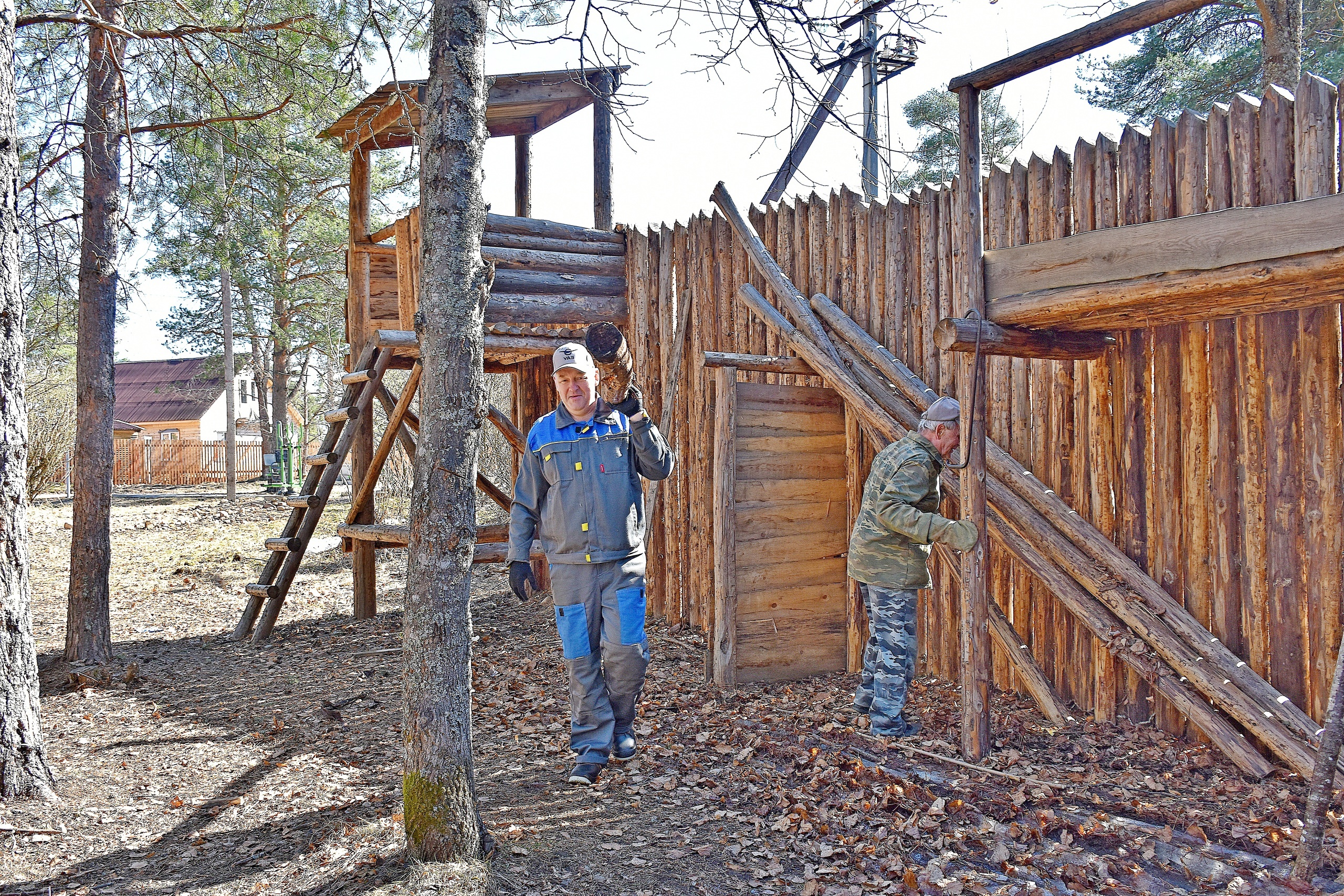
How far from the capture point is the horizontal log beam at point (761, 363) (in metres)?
6.56

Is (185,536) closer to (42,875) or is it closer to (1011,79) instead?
(42,875)

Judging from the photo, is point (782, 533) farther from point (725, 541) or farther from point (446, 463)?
point (446, 463)

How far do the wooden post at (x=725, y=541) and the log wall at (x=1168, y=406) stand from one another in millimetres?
603

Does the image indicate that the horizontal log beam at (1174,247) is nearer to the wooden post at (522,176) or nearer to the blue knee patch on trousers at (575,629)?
the blue knee patch on trousers at (575,629)

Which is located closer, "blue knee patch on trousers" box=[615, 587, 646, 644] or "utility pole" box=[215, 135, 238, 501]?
"blue knee patch on trousers" box=[615, 587, 646, 644]

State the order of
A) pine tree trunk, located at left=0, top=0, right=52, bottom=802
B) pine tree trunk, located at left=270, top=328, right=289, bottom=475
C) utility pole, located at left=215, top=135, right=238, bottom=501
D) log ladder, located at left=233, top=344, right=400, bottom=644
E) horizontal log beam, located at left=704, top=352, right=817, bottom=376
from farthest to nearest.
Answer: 1. pine tree trunk, located at left=270, top=328, right=289, bottom=475
2. utility pole, located at left=215, top=135, right=238, bottom=501
3. log ladder, located at left=233, top=344, right=400, bottom=644
4. horizontal log beam, located at left=704, top=352, right=817, bottom=376
5. pine tree trunk, located at left=0, top=0, right=52, bottom=802

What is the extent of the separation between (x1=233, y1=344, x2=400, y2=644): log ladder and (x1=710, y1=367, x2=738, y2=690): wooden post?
3144 mm

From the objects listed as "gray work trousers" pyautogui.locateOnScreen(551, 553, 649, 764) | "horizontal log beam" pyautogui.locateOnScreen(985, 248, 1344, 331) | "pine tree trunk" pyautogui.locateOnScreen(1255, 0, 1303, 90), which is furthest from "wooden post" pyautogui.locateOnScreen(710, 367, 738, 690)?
"pine tree trunk" pyautogui.locateOnScreen(1255, 0, 1303, 90)

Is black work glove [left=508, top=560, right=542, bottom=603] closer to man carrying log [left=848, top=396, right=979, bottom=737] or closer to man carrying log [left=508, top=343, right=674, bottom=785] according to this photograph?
man carrying log [left=508, top=343, right=674, bottom=785]

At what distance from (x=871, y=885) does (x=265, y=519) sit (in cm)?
1737

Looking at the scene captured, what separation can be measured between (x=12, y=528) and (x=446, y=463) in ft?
8.09

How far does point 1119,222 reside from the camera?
5211 millimetres

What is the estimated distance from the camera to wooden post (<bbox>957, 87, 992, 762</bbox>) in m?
4.79

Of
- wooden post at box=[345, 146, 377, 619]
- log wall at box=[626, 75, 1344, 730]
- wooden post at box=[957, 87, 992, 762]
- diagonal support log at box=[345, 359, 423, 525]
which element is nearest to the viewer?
log wall at box=[626, 75, 1344, 730]
